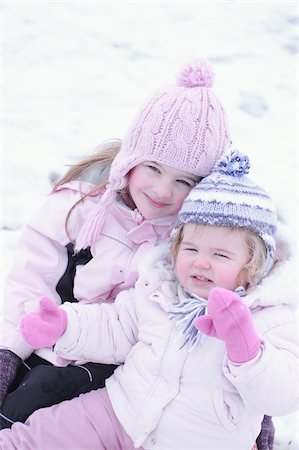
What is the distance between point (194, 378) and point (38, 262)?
508 millimetres

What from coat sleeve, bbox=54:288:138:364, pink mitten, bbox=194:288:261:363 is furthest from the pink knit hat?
pink mitten, bbox=194:288:261:363

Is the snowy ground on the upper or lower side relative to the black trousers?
upper

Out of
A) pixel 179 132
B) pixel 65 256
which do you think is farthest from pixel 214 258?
pixel 65 256

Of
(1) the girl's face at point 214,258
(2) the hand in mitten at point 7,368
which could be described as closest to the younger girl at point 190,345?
(1) the girl's face at point 214,258

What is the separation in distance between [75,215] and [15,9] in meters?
2.48

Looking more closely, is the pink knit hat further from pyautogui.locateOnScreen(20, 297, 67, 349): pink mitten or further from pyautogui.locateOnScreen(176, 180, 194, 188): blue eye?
pyautogui.locateOnScreen(20, 297, 67, 349): pink mitten

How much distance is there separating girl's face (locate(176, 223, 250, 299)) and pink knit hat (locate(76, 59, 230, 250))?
184 mm

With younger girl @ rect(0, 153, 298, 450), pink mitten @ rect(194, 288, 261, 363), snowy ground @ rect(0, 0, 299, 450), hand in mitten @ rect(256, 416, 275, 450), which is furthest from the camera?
snowy ground @ rect(0, 0, 299, 450)

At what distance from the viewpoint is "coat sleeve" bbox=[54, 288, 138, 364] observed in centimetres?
165

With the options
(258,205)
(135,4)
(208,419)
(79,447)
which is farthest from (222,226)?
(135,4)

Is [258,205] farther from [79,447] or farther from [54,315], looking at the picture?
[79,447]

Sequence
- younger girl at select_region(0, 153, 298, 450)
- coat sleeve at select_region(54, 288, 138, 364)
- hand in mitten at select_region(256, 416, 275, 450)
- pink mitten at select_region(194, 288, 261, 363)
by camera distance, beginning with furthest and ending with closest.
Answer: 1. hand in mitten at select_region(256, 416, 275, 450)
2. coat sleeve at select_region(54, 288, 138, 364)
3. younger girl at select_region(0, 153, 298, 450)
4. pink mitten at select_region(194, 288, 261, 363)

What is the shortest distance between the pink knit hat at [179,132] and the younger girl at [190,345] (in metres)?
0.07

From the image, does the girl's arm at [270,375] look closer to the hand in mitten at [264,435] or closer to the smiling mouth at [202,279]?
the smiling mouth at [202,279]
